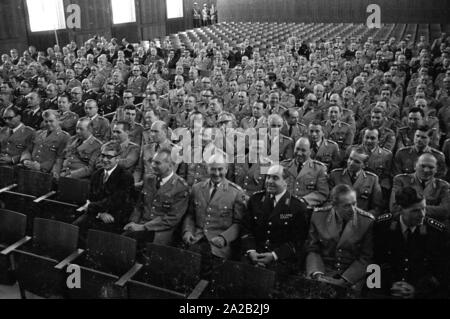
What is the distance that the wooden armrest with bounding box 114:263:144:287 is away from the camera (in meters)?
2.51

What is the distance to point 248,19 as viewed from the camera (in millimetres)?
20203

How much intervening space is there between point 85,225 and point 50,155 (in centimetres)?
170

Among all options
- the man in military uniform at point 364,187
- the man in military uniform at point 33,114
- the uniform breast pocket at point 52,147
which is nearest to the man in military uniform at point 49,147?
the uniform breast pocket at point 52,147

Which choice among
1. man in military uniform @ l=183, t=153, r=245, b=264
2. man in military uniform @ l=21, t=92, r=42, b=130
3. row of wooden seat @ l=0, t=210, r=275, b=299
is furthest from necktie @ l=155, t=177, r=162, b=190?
man in military uniform @ l=21, t=92, r=42, b=130

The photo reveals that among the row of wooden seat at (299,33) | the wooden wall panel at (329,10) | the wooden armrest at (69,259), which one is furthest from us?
the wooden wall panel at (329,10)

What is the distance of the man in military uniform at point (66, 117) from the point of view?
6.02 meters

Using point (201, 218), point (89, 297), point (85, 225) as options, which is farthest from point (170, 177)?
point (89, 297)

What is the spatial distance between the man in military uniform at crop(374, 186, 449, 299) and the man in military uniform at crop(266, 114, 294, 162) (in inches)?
81.4

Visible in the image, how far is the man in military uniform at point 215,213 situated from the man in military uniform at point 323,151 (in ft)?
5.01

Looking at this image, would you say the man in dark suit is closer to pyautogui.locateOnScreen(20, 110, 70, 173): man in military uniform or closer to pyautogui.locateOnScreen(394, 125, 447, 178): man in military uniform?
pyautogui.locateOnScreen(20, 110, 70, 173): man in military uniform

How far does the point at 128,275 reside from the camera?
260 centimetres

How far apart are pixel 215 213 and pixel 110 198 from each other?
39.8 inches

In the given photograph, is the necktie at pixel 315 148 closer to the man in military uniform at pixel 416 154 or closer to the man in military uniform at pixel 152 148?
the man in military uniform at pixel 416 154
